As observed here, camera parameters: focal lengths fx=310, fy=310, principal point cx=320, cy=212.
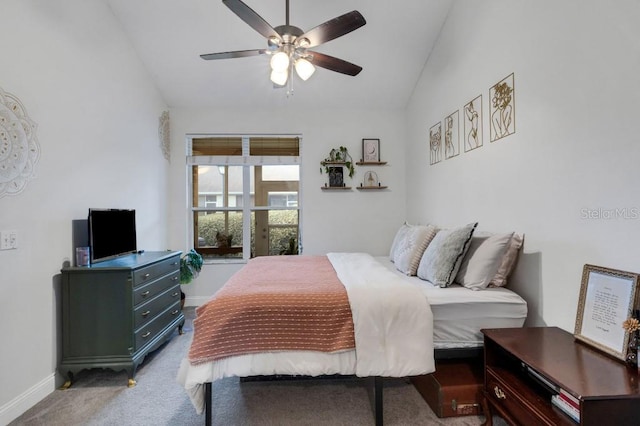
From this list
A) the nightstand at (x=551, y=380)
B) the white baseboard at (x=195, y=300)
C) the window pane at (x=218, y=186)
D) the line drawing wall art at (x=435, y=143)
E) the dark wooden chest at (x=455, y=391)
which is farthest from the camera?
the window pane at (x=218, y=186)

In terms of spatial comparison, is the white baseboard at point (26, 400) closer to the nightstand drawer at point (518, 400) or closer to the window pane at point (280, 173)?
the nightstand drawer at point (518, 400)

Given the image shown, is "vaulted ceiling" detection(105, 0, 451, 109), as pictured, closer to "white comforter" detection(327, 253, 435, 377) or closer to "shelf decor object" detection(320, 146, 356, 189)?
"shelf decor object" detection(320, 146, 356, 189)

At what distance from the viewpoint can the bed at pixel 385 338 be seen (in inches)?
67.2

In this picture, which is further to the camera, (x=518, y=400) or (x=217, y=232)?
(x=217, y=232)

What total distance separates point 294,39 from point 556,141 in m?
1.77

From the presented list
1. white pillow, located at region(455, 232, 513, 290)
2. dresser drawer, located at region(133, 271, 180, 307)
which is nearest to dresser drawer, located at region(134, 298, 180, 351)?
dresser drawer, located at region(133, 271, 180, 307)

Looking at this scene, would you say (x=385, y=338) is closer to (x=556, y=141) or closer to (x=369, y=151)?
(x=556, y=141)

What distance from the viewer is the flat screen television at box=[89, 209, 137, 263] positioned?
2.49 m

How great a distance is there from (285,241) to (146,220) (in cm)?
182

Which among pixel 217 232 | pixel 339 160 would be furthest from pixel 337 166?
pixel 217 232

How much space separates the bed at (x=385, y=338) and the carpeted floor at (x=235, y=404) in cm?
25

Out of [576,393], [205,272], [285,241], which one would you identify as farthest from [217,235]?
[576,393]

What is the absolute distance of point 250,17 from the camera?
1912mm

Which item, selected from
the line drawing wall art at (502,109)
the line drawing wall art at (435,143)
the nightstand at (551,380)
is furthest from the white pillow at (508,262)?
the line drawing wall art at (435,143)
